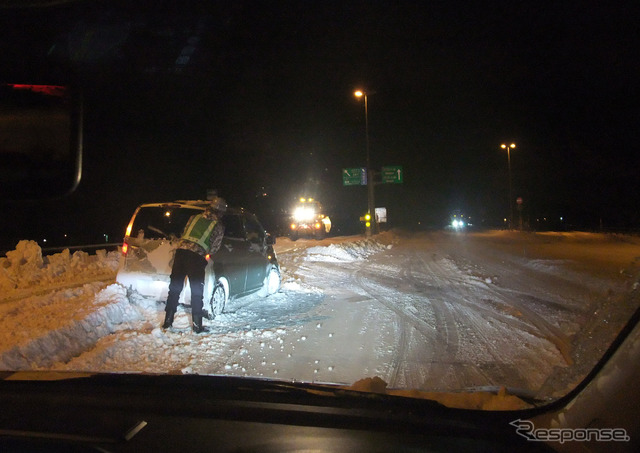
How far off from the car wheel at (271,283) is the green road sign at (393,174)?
89.8 ft

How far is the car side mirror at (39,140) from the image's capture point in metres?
5.30

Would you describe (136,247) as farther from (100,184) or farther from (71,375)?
(100,184)

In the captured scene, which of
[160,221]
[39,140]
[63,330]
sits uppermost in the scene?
[39,140]

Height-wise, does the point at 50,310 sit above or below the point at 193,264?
below

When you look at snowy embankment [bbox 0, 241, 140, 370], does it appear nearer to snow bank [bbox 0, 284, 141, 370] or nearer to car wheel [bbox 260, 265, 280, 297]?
snow bank [bbox 0, 284, 141, 370]

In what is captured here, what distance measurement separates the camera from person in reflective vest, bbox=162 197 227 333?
6.88m

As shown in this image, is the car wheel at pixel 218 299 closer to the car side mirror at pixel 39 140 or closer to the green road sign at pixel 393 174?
the car side mirror at pixel 39 140

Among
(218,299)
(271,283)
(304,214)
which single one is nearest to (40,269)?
(271,283)

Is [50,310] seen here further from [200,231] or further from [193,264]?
[200,231]

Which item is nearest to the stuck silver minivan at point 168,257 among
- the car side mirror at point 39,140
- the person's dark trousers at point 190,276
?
the person's dark trousers at point 190,276

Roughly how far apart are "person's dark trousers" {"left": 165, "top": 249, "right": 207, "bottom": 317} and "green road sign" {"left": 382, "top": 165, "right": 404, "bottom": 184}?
3087cm

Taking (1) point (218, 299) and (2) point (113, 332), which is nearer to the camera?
Answer: (2) point (113, 332)

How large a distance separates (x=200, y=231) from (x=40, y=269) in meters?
6.07

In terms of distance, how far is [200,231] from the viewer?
22.7 feet
